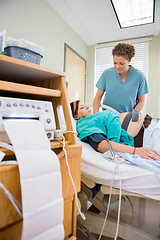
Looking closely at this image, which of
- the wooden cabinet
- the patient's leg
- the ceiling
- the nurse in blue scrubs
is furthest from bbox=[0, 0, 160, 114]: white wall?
the patient's leg

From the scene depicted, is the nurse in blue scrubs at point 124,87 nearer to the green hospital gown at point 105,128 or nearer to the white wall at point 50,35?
the green hospital gown at point 105,128

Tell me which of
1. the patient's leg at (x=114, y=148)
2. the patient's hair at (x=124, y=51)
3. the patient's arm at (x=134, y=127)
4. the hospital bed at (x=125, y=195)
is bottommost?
the hospital bed at (x=125, y=195)

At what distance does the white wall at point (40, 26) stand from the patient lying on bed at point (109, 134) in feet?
4.60

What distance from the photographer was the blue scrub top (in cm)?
202

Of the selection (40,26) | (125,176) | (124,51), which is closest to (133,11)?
(124,51)

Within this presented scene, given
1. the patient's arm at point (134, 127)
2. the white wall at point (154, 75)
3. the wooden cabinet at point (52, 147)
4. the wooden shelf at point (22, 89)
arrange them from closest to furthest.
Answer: the wooden cabinet at point (52, 147)
the wooden shelf at point (22, 89)
the patient's arm at point (134, 127)
the white wall at point (154, 75)

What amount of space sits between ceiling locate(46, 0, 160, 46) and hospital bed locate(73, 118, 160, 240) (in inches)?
85.5

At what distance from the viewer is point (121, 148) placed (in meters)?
1.16

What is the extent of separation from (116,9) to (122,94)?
135cm

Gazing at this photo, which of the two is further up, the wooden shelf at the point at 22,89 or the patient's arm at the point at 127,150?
the wooden shelf at the point at 22,89

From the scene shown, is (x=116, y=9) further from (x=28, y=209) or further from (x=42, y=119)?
(x=28, y=209)

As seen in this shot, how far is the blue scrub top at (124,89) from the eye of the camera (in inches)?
79.5

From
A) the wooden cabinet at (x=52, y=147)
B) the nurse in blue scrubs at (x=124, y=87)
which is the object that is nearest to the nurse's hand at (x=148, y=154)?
the wooden cabinet at (x=52, y=147)

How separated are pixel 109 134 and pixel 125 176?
40 centimetres
